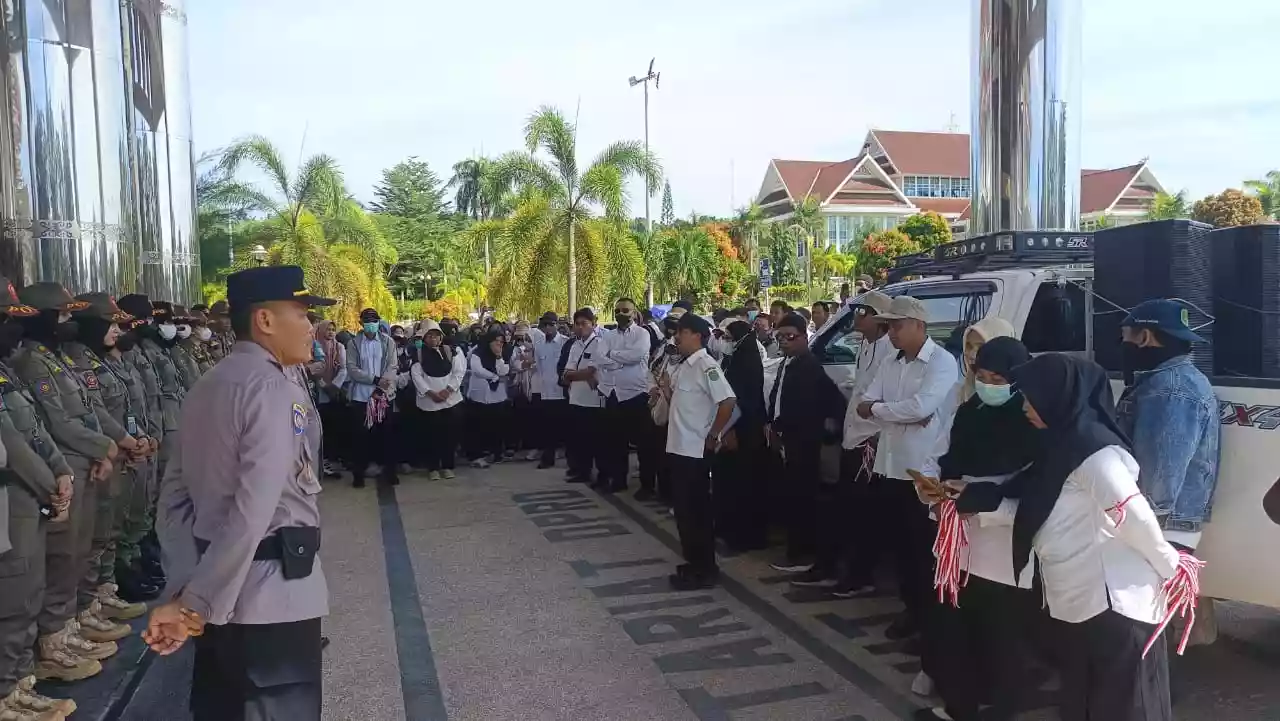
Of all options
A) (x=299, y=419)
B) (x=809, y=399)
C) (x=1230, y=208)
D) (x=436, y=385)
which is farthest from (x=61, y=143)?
(x=1230, y=208)

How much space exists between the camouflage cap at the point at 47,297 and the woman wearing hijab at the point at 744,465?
162 inches

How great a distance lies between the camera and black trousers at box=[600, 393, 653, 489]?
921 cm

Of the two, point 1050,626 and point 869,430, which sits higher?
point 869,430

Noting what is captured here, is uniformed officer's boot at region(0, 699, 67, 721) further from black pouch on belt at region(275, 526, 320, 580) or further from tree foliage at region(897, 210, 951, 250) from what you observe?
tree foliage at region(897, 210, 951, 250)

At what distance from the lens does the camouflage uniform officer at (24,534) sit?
3799 millimetres

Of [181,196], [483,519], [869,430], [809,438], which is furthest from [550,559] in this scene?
[181,196]

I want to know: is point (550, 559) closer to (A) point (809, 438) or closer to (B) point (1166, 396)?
(A) point (809, 438)

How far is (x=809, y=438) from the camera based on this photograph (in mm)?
5934

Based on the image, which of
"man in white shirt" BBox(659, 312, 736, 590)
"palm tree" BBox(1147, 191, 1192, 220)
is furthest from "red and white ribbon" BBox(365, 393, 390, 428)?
"palm tree" BBox(1147, 191, 1192, 220)

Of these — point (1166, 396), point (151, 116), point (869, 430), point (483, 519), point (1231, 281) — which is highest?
point (151, 116)

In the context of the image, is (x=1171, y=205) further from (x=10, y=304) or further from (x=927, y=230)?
(x=10, y=304)

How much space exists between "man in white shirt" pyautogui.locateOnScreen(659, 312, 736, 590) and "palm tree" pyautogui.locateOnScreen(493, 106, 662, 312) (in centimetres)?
1370

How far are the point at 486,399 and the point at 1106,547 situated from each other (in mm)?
9007

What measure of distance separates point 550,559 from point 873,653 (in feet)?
8.79
